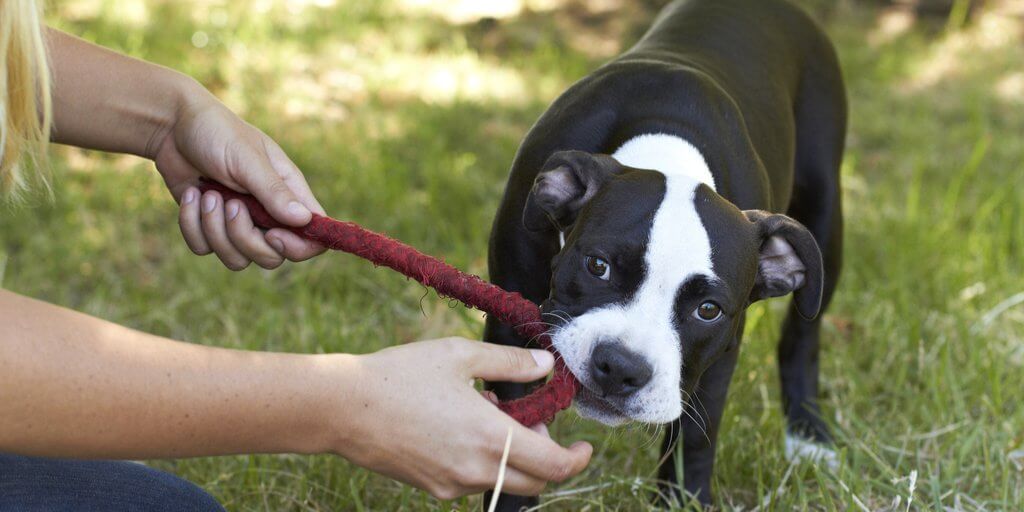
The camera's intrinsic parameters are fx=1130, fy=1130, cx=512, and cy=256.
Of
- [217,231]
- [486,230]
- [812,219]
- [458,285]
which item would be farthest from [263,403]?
[486,230]

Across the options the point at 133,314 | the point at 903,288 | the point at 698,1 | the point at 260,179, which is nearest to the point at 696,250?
the point at 260,179

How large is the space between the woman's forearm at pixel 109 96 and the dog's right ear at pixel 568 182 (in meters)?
0.72

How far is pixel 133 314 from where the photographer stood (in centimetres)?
356

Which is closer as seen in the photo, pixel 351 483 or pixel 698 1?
pixel 351 483

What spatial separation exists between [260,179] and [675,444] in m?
1.07

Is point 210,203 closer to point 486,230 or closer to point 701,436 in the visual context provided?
point 701,436

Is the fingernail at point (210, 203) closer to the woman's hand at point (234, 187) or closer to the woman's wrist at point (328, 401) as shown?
the woman's hand at point (234, 187)

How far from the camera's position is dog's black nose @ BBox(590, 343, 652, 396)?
1940mm

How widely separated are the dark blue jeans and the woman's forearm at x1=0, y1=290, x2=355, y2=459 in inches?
16.4

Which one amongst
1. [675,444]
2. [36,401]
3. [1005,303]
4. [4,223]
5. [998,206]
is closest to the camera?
[36,401]

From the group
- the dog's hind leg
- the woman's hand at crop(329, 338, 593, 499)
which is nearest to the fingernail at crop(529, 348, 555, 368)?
the woman's hand at crop(329, 338, 593, 499)

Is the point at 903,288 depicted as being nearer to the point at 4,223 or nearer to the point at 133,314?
the point at 133,314

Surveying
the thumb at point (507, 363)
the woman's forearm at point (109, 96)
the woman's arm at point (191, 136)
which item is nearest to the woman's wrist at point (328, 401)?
the thumb at point (507, 363)

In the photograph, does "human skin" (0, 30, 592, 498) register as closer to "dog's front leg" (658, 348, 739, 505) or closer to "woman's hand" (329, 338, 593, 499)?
"woman's hand" (329, 338, 593, 499)
